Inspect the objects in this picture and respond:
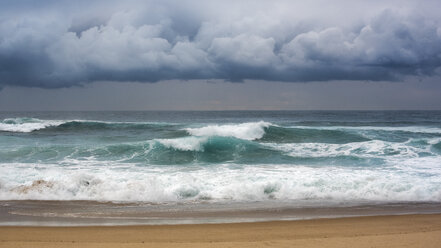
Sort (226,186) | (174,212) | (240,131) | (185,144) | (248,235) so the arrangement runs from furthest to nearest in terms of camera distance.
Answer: (240,131), (185,144), (226,186), (174,212), (248,235)

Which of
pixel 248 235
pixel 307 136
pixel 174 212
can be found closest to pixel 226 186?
pixel 174 212

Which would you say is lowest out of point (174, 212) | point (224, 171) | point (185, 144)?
point (174, 212)

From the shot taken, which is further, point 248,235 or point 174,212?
point 174,212

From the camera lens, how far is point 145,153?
16484 mm

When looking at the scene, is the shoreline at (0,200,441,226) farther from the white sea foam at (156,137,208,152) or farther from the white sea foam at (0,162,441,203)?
the white sea foam at (156,137,208,152)

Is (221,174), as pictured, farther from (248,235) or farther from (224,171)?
(248,235)

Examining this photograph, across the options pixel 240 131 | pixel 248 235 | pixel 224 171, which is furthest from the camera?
pixel 240 131

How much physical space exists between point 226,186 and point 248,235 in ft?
12.5

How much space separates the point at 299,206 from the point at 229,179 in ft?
9.29

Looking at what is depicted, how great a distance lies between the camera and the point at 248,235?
247 inches

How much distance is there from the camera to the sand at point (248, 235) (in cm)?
581

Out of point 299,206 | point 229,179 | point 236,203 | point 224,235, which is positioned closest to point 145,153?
point 229,179

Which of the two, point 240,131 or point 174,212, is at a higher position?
point 240,131

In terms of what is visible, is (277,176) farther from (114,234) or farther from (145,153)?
(145,153)
